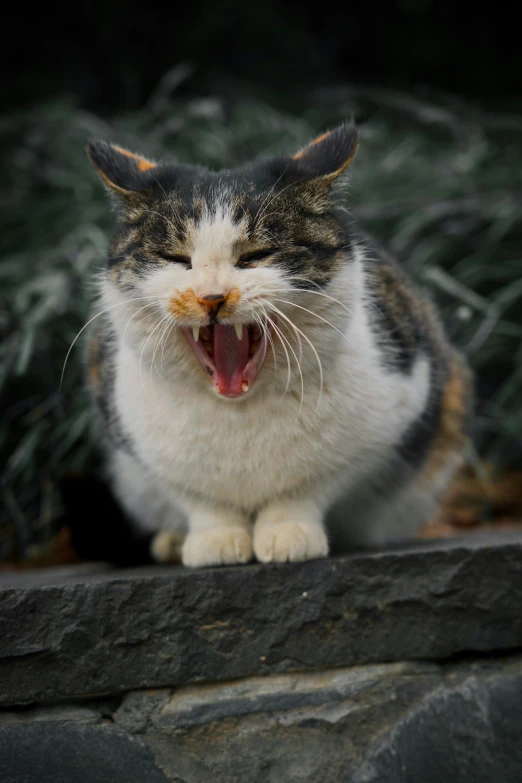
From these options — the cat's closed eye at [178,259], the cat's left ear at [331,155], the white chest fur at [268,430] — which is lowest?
the white chest fur at [268,430]

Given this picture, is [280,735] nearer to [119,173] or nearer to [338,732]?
[338,732]

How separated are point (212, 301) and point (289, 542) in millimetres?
540

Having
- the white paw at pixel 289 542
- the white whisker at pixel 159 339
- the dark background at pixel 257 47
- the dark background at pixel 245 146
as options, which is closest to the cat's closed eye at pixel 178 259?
the white whisker at pixel 159 339

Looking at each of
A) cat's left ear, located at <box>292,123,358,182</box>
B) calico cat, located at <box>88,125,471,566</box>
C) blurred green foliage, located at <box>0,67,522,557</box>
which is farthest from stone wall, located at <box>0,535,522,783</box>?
blurred green foliage, located at <box>0,67,522,557</box>

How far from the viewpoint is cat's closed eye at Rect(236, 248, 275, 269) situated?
1.48 meters

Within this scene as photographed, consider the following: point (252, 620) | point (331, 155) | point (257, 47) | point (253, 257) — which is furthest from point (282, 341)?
point (257, 47)

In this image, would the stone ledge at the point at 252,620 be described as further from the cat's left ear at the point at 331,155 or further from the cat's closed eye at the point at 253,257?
the cat's left ear at the point at 331,155

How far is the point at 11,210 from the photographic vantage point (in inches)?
143

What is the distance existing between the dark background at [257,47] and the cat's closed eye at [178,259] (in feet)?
11.6

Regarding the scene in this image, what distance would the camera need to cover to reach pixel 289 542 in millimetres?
1638

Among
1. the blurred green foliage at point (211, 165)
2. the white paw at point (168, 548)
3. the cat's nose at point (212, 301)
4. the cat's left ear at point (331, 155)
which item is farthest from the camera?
the blurred green foliage at point (211, 165)

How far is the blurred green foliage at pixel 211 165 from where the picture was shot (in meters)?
2.74

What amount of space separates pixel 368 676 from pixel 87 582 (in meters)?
0.58

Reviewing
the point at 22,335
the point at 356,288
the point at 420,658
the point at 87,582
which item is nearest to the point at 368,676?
the point at 420,658
